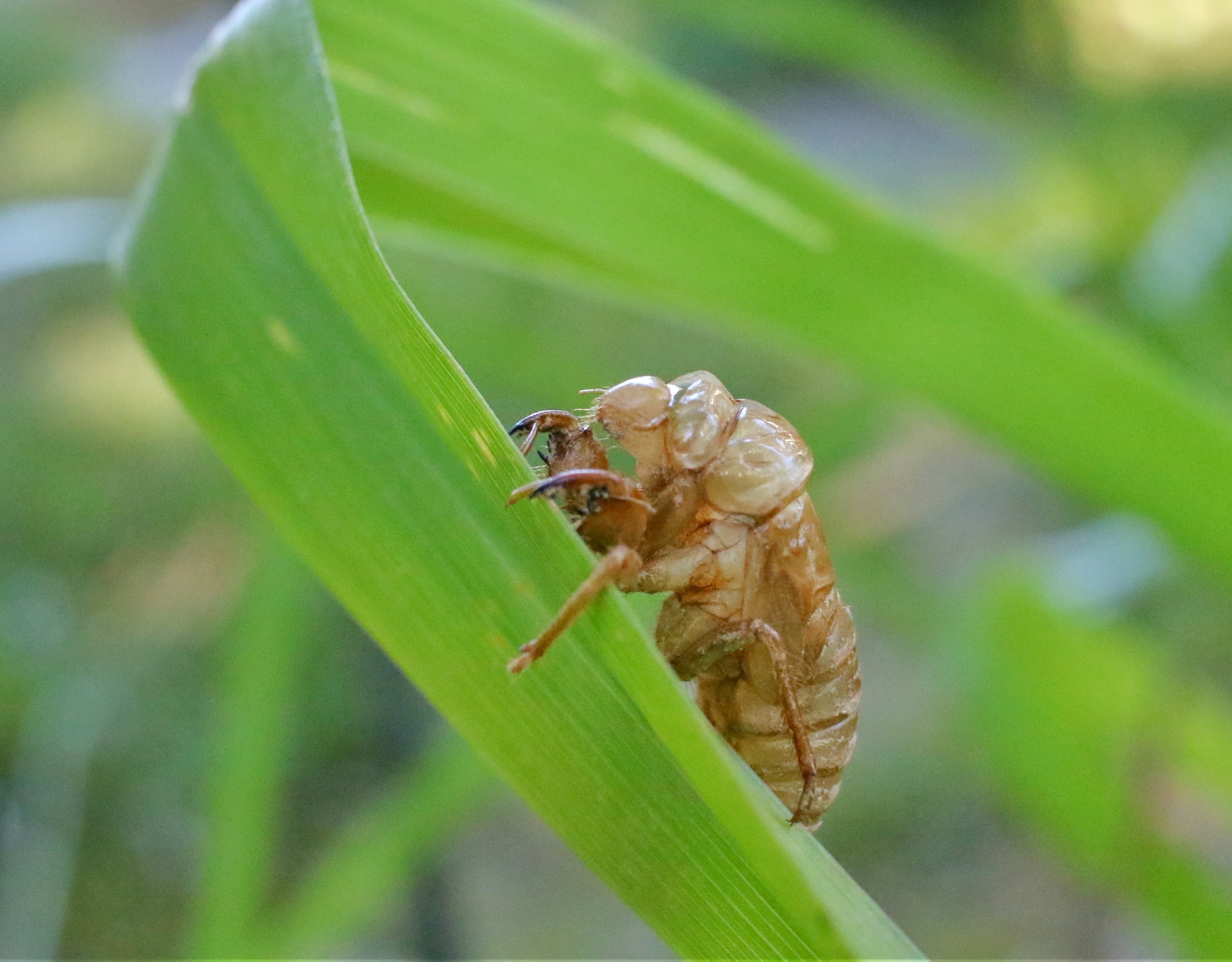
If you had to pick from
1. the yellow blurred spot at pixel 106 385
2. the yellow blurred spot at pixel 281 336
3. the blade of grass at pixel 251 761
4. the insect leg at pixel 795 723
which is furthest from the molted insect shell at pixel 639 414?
the yellow blurred spot at pixel 106 385

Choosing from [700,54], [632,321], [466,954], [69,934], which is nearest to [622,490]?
[466,954]

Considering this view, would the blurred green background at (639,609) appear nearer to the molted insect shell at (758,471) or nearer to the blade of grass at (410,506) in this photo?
the molted insect shell at (758,471)

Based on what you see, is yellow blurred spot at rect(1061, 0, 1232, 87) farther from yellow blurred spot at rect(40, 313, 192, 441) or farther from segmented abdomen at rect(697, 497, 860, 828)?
yellow blurred spot at rect(40, 313, 192, 441)

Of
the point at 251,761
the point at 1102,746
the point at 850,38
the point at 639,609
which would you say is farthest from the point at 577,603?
the point at 850,38

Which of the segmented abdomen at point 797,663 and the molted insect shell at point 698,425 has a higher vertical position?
the molted insect shell at point 698,425

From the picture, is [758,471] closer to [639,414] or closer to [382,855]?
[639,414]

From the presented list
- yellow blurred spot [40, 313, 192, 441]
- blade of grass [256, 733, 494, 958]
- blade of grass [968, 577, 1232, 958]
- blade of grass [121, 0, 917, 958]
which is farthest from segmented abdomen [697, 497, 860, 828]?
yellow blurred spot [40, 313, 192, 441]

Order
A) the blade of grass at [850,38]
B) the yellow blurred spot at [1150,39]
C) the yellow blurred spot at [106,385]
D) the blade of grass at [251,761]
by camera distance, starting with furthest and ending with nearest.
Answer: the yellow blurred spot at [106,385]
the yellow blurred spot at [1150,39]
the blade of grass at [850,38]
the blade of grass at [251,761]

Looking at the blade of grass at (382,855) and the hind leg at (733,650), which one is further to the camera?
the blade of grass at (382,855)

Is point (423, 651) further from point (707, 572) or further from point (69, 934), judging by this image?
point (69, 934)

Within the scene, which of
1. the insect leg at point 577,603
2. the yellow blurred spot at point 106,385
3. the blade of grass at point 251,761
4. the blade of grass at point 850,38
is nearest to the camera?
the insect leg at point 577,603
